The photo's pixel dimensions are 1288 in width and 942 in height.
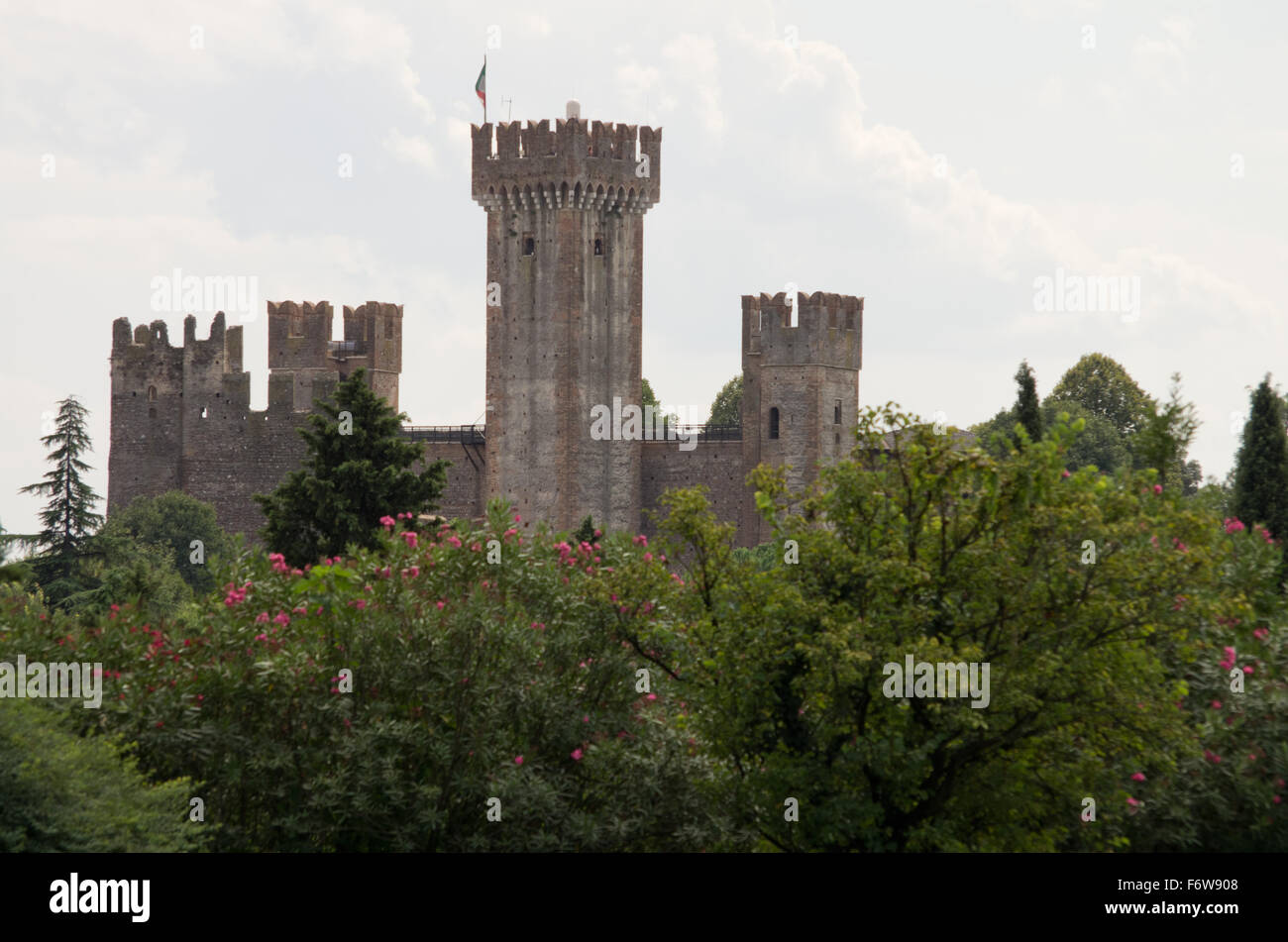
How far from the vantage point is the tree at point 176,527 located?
6881 cm

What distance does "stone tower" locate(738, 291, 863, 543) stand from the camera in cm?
6788

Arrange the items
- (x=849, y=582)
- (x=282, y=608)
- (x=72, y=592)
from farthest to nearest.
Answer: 1. (x=72, y=592)
2. (x=282, y=608)
3. (x=849, y=582)

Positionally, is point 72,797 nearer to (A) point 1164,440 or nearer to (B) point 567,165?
(A) point 1164,440

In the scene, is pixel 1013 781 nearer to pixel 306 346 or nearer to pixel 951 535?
pixel 951 535

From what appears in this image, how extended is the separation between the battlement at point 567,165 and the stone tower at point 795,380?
5.70 meters

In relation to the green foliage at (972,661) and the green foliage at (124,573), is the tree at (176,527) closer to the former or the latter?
the green foliage at (124,573)

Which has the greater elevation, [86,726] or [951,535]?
[951,535]

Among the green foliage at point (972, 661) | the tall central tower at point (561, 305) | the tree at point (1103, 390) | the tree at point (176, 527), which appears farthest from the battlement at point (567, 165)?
the green foliage at point (972, 661)

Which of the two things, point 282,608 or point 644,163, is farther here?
point 644,163
